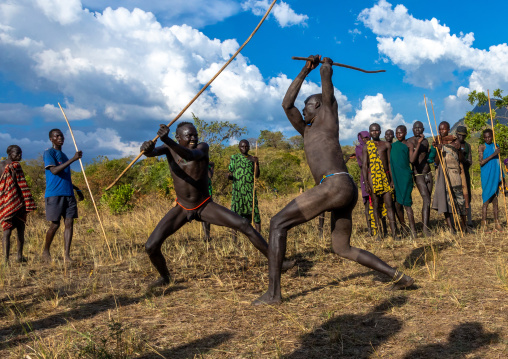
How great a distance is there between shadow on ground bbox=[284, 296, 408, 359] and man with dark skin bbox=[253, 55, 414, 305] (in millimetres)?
656

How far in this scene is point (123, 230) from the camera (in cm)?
869

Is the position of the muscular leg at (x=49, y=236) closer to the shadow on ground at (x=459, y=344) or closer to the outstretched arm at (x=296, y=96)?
the outstretched arm at (x=296, y=96)

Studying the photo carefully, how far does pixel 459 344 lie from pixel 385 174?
4.37m

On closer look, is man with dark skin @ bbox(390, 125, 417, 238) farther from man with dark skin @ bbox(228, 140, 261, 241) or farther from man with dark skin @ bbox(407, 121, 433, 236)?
man with dark skin @ bbox(228, 140, 261, 241)

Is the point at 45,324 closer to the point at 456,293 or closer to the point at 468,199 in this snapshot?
the point at 456,293

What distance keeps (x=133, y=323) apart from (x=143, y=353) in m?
0.74

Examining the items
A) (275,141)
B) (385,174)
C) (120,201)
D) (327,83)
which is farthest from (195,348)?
(275,141)

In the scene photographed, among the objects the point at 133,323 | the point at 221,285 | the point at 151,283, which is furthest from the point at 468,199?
the point at 133,323

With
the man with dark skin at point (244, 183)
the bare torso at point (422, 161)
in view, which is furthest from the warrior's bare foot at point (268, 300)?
the bare torso at point (422, 161)

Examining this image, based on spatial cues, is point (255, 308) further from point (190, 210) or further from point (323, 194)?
point (190, 210)

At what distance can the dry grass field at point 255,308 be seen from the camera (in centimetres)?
308

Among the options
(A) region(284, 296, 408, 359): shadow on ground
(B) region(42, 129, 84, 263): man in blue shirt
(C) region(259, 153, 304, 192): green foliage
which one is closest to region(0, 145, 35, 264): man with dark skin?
(B) region(42, 129, 84, 263): man in blue shirt

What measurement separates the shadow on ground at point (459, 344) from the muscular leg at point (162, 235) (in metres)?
2.89

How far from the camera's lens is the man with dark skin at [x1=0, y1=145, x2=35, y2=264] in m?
6.45
